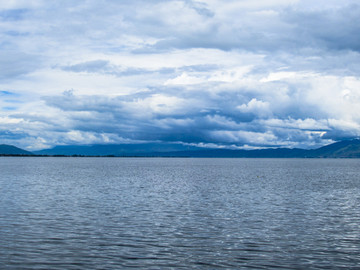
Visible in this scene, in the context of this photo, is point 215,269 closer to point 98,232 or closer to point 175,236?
point 175,236

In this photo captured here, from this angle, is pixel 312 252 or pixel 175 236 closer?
pixel 312 252

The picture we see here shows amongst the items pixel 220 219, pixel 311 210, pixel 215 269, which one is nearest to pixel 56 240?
pixel 215 269

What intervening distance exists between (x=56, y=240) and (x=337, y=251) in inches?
929

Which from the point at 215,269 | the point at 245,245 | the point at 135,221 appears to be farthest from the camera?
the point at 135,221

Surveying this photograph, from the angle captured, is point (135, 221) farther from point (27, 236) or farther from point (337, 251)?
point (337, 251)

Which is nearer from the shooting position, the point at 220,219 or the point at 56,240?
the point at 56,240

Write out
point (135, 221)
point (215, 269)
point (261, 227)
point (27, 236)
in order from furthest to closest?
point (135, 221)
point (261, 227)
point (27, 236)
point (215, 269)

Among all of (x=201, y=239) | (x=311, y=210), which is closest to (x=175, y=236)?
(x=201, y=239)

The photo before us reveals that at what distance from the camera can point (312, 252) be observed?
30.0 meters

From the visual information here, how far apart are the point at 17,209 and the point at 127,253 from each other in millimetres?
26363

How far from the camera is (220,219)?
144 ft

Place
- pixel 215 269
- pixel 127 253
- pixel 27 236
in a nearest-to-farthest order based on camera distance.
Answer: pixel 215 269, pixel 127 253, pixel 27 236

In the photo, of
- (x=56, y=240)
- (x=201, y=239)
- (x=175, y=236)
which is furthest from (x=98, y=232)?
(x=201, y=239)

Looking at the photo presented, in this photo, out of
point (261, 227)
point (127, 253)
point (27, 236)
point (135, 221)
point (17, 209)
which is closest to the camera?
point (127, 253)
